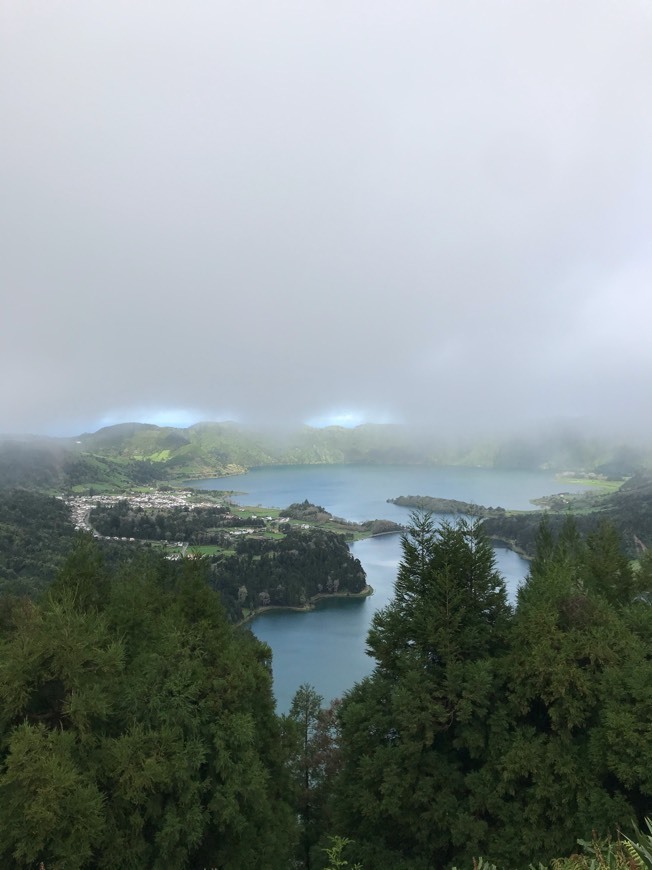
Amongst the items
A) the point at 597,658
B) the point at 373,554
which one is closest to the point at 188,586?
the point at 597,658

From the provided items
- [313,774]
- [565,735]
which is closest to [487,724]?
[565,735]

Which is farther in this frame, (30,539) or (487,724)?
(30,539)

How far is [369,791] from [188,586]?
802 cm

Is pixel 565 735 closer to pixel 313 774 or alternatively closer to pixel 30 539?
pixel 313 774

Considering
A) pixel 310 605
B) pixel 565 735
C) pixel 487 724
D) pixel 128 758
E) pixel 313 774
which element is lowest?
pixel 310 605

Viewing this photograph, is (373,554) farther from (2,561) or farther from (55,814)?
(55,814)

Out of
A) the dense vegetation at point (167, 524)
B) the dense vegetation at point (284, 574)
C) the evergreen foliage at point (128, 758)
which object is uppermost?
the evergreen foliage at point (128, 758)

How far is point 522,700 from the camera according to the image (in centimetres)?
1194

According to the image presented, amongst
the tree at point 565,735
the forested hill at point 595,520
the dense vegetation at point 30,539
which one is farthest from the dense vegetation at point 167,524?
the tree at point 565,735

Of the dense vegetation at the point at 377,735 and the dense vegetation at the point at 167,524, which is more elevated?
the dense vegetation at the point at 377,735

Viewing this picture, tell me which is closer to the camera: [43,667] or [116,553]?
[43,667]

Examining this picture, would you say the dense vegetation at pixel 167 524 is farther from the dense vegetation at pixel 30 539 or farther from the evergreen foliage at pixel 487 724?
the evergreen foliage at pixel 487 724

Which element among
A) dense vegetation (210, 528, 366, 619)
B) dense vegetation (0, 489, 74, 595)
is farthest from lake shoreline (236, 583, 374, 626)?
dense vegetation (0, 489, 74, 595)

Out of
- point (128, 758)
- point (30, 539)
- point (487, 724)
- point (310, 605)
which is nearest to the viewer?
point (128, 758)
